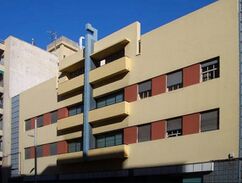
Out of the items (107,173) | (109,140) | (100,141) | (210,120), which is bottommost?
(107,173)

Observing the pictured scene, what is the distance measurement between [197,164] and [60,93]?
53.1 feet

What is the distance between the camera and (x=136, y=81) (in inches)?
1133

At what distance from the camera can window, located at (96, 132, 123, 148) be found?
2995 centimetres

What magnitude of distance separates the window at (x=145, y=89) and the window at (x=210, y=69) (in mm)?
4481

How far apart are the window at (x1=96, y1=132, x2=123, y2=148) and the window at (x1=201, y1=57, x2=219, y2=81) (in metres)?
8.31

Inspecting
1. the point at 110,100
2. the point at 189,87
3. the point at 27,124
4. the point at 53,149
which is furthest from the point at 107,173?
the point at 27,124

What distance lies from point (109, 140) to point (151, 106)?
17.1 ft

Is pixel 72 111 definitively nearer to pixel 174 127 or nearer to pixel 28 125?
pixel 28 125

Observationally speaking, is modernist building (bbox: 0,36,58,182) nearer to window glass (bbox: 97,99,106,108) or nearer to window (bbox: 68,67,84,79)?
window (bbox: 68,67,84,79)

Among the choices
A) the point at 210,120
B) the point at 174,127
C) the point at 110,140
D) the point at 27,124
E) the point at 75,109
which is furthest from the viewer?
the point at 27,124

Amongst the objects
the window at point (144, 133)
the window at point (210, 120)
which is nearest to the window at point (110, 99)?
the window at point (144, 133)

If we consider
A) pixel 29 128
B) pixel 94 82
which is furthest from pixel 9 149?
pixel 94 82

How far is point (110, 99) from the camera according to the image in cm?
3142

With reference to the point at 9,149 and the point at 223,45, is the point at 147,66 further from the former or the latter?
the point at 9,149
